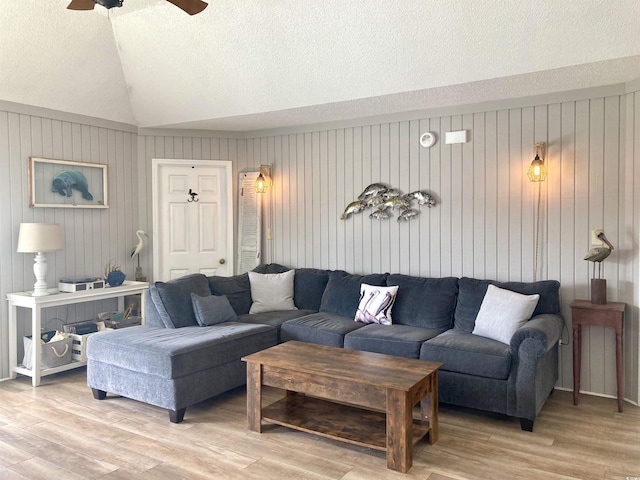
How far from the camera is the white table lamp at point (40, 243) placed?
4402 mm

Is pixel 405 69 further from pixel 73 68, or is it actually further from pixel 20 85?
pixel 20 85

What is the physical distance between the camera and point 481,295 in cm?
424

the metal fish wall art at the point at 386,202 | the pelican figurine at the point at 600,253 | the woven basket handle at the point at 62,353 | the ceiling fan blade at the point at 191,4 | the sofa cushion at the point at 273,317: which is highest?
the ceiling fan blade at the point at 191,4

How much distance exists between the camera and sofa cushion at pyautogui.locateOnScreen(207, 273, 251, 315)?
4.95m

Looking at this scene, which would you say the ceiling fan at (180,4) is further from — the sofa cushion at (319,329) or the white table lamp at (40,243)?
the sofa cushion at (319,329)

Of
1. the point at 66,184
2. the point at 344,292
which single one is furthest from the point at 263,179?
the point at 66,184

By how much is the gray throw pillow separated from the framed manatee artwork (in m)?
1.64

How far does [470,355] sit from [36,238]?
3.61 meters

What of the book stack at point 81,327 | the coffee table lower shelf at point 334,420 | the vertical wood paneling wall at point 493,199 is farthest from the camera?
the book stack at point 81,327

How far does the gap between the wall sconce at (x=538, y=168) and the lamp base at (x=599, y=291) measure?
2.96ft

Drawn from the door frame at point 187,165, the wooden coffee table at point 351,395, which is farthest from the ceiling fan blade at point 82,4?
the door frame at point 187,165

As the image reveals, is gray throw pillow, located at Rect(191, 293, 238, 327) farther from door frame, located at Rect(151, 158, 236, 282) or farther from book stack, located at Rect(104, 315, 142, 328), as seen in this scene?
door frame, located at Rect(151, 158, 236, 282)

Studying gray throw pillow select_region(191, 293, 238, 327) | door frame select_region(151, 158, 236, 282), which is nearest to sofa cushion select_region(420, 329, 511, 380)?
gray throw pillow select_region(191, 293, 238, 327)

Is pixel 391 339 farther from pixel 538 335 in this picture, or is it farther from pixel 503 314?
pixel 538 335
